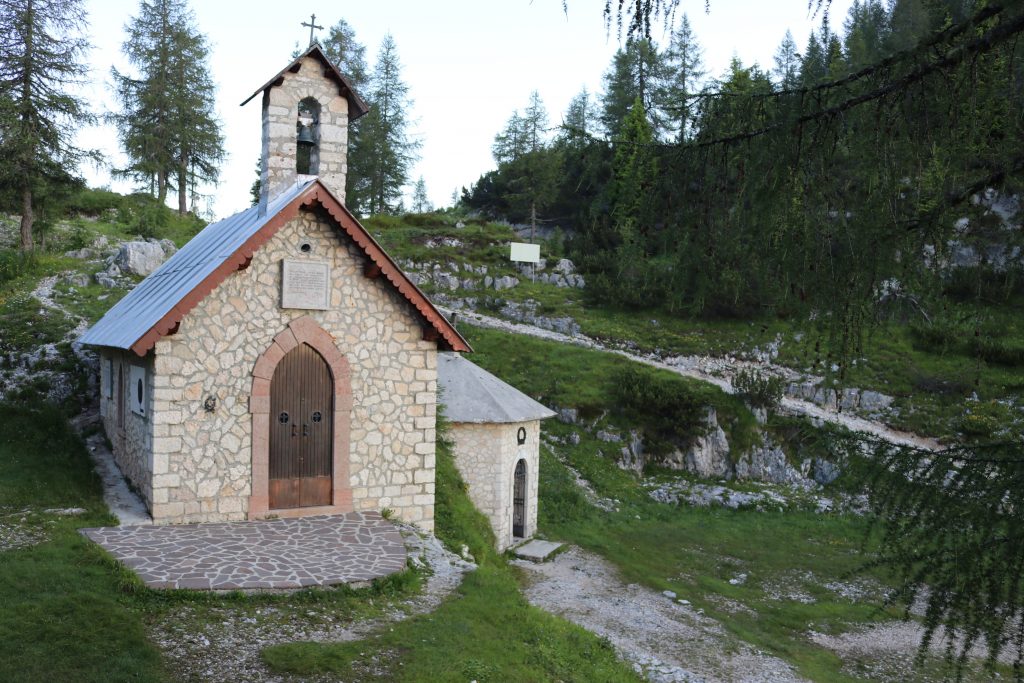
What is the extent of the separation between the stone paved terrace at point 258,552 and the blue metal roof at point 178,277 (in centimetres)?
272

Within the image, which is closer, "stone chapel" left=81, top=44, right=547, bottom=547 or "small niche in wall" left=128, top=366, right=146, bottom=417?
"stone chapel" left=81, top=44, right=547, bottom=547

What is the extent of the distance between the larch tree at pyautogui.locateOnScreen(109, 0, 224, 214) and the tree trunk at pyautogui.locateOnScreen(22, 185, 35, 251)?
39.8ft

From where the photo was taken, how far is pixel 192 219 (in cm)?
4072

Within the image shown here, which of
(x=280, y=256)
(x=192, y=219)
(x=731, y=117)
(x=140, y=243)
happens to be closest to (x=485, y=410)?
(x=280, y=256)

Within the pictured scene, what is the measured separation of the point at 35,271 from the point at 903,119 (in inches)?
1128

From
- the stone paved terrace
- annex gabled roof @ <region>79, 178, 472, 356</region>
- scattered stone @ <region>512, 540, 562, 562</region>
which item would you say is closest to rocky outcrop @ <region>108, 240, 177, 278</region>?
annex gabled roof @ <region>79, 178, 472, 356</region>

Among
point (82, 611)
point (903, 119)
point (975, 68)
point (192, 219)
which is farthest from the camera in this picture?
point (192, 219)

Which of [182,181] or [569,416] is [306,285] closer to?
[569,416]

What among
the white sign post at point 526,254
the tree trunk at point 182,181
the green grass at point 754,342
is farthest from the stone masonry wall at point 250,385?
the tree trunk at point 182,181

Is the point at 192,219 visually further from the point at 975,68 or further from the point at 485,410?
the point at 975,68

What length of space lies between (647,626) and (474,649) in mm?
5770

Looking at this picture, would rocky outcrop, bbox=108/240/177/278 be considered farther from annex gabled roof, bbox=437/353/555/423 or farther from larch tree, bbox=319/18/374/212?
larch tree, bbox=319/18/374/212

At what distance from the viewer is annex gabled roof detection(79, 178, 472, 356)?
1016cm

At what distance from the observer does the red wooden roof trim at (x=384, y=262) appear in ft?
36.3
